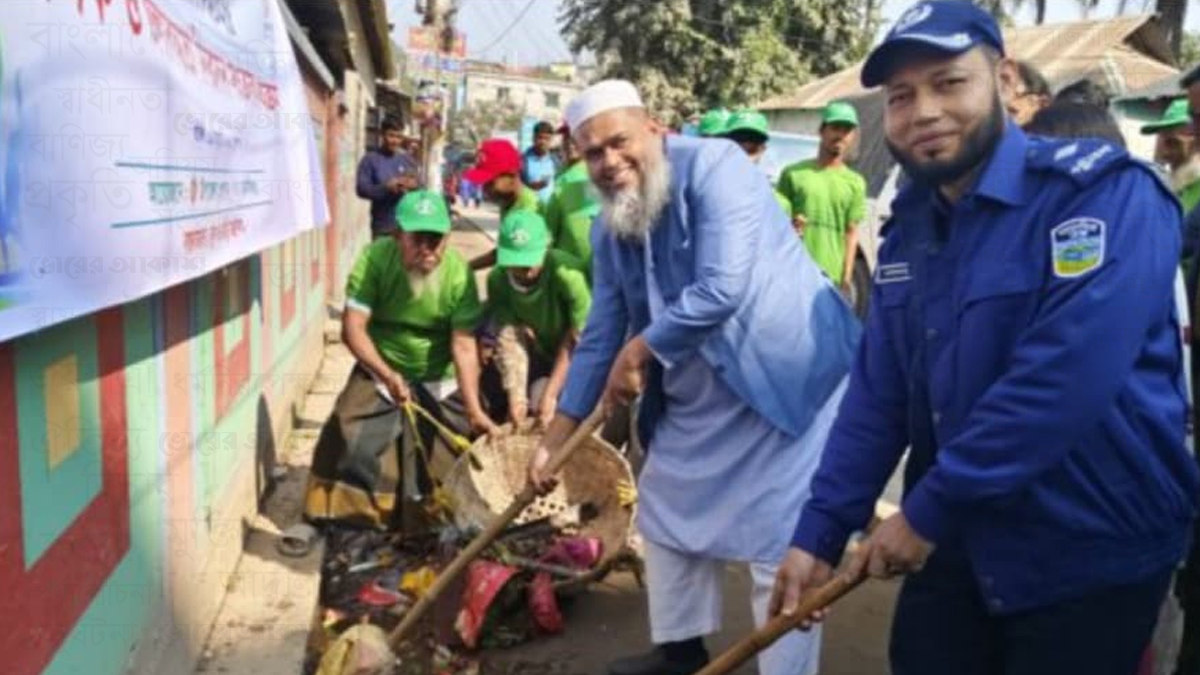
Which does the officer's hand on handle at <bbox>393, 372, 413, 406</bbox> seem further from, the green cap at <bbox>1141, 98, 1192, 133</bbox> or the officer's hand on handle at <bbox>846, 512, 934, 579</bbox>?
the green cap at <bbox>1141, 98, 1192, 133</bbox>

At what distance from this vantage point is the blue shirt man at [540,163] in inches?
344

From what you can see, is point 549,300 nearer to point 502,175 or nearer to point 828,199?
point 502,175

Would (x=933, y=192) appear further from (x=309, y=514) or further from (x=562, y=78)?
(x=562, y=78)

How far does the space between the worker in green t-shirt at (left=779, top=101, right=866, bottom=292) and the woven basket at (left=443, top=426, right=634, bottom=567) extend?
257 cm

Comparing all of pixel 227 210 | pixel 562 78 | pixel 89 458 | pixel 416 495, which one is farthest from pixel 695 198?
pixel 562 78

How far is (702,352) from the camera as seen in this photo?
9.62 ft

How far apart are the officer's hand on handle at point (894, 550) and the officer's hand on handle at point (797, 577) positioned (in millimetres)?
278

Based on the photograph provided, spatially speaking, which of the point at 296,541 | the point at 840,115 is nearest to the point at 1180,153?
the point at 840,115

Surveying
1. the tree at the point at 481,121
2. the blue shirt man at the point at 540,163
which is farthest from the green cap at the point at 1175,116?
the tree at the point at 481,121

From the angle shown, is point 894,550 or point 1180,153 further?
point 1180,153

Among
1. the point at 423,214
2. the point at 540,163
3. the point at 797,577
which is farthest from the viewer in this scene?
the point at 540,163

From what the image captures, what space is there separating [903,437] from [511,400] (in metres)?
2.48

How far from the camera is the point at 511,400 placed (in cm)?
438

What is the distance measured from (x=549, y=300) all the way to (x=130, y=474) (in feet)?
6.62
